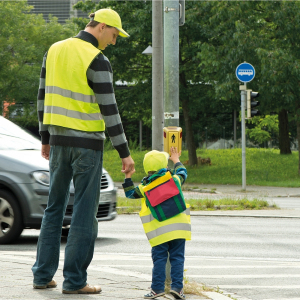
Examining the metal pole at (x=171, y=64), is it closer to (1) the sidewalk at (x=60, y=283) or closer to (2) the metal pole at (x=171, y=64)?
(2) the metal pole at (x=171, y=64)

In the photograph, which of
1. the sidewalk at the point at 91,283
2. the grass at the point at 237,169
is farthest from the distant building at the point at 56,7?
A: the sidewalk at the point at 91,283

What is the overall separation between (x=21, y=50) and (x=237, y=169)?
1289 centimetres

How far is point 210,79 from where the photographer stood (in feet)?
87.0

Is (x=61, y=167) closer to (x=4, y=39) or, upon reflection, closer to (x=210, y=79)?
(x=210, y=79)

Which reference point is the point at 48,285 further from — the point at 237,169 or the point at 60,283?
the point at 237,169

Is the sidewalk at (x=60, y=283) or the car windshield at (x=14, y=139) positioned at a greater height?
the car windshield at (x=14, y=139)

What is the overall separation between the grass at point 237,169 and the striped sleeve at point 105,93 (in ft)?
61.5

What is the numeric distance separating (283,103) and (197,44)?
160 inches

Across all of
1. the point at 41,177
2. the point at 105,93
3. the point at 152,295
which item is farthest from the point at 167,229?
the point at 41,177

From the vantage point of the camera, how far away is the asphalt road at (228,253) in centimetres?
593

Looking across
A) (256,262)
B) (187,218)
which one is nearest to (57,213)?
(187,218)

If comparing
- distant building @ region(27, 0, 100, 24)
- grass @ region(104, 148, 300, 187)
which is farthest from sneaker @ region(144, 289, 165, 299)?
distant building @ region(27, 0, 100, 24)

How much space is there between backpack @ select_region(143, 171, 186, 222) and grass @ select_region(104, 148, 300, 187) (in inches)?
722

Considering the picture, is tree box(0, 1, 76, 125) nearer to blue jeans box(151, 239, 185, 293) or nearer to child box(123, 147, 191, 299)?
child box(123, 147, 191, 299)
